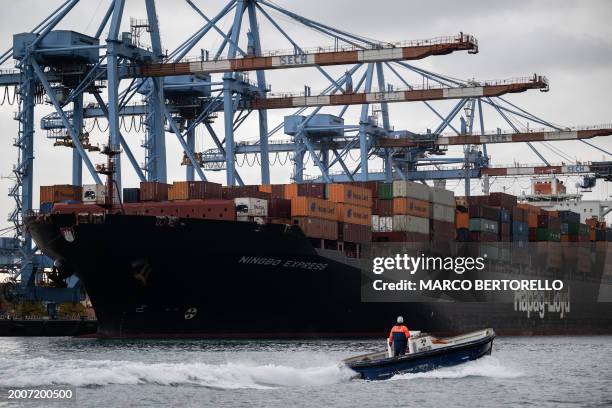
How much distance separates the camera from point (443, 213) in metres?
78.8

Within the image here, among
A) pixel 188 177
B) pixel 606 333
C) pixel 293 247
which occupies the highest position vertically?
pixel 188 177

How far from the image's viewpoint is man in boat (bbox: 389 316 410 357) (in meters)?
42.8

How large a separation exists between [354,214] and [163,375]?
31.7 m

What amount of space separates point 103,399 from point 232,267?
25671mm

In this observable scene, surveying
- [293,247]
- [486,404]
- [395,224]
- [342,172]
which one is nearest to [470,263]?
[395,224]

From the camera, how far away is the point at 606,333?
94250mm

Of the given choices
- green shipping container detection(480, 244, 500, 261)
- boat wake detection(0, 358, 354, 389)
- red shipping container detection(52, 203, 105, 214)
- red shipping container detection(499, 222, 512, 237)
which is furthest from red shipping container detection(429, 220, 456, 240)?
boat wake detection(0, 358, 354, 389)

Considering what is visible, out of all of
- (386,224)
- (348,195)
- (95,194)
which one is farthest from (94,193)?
(386,224)

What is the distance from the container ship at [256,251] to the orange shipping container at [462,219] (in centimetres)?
10

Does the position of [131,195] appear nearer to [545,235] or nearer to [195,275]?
[195,275]

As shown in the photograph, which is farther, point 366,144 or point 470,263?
point 366,144

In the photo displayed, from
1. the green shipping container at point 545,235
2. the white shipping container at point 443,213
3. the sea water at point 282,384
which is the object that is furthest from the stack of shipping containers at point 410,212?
the sea water at point 282,384

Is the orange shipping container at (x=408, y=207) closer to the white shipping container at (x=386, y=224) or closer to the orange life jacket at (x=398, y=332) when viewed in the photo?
the white shipping container at (x=386, y=224)

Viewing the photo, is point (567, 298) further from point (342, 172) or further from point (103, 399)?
point (103, 399)
